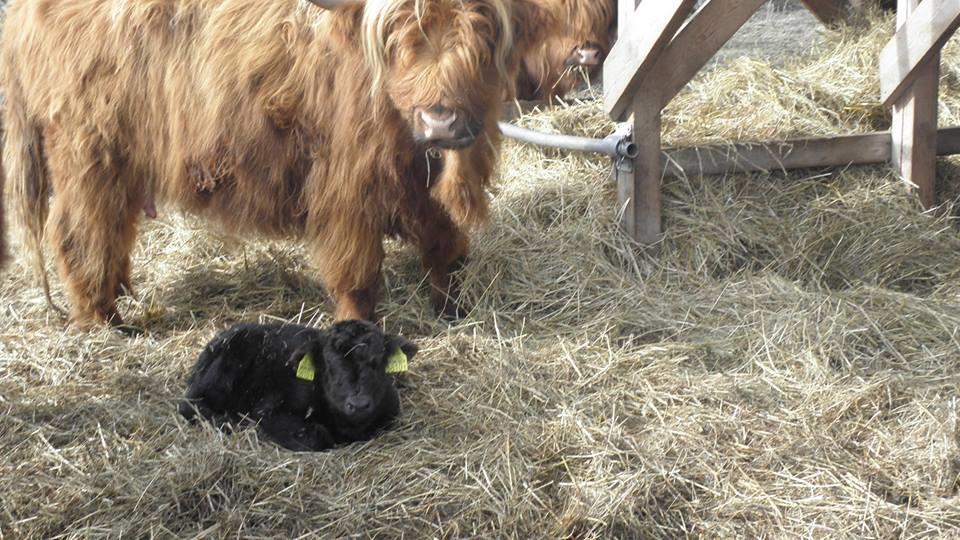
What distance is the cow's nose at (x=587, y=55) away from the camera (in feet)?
23.0

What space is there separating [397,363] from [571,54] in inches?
145

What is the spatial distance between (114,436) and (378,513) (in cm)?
103

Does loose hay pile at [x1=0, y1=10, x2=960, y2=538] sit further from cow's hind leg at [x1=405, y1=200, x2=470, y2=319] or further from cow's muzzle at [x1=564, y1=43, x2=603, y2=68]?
cow's muzzle at [x1=564, y1=43, x2=603, y2=68]

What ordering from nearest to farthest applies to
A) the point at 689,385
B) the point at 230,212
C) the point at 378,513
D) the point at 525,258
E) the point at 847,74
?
the point at 378,513 < the point at 689,385 < the point at 230,212 < the point at 525,258 < the point at 847,74

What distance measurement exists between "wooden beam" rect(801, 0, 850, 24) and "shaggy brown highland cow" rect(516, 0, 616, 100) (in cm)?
127

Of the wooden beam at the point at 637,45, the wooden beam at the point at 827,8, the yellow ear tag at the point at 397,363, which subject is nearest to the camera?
the yellow ear tag at the point at 397,363

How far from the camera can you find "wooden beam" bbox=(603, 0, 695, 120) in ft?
14.5

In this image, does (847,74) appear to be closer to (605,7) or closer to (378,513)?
(605,7)

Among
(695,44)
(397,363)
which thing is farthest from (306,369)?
(695,44)

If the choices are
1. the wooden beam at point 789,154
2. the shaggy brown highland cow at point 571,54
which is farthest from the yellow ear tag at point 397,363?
the shaggy brown highland cow at point 571,54

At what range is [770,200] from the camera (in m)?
5.36

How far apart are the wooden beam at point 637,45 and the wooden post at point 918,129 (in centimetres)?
140

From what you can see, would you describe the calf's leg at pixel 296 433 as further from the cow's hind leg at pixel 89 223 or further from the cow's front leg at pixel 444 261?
the cow's hind leg at pixel 89 223

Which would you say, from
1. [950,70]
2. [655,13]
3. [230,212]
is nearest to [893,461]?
[655,13]
